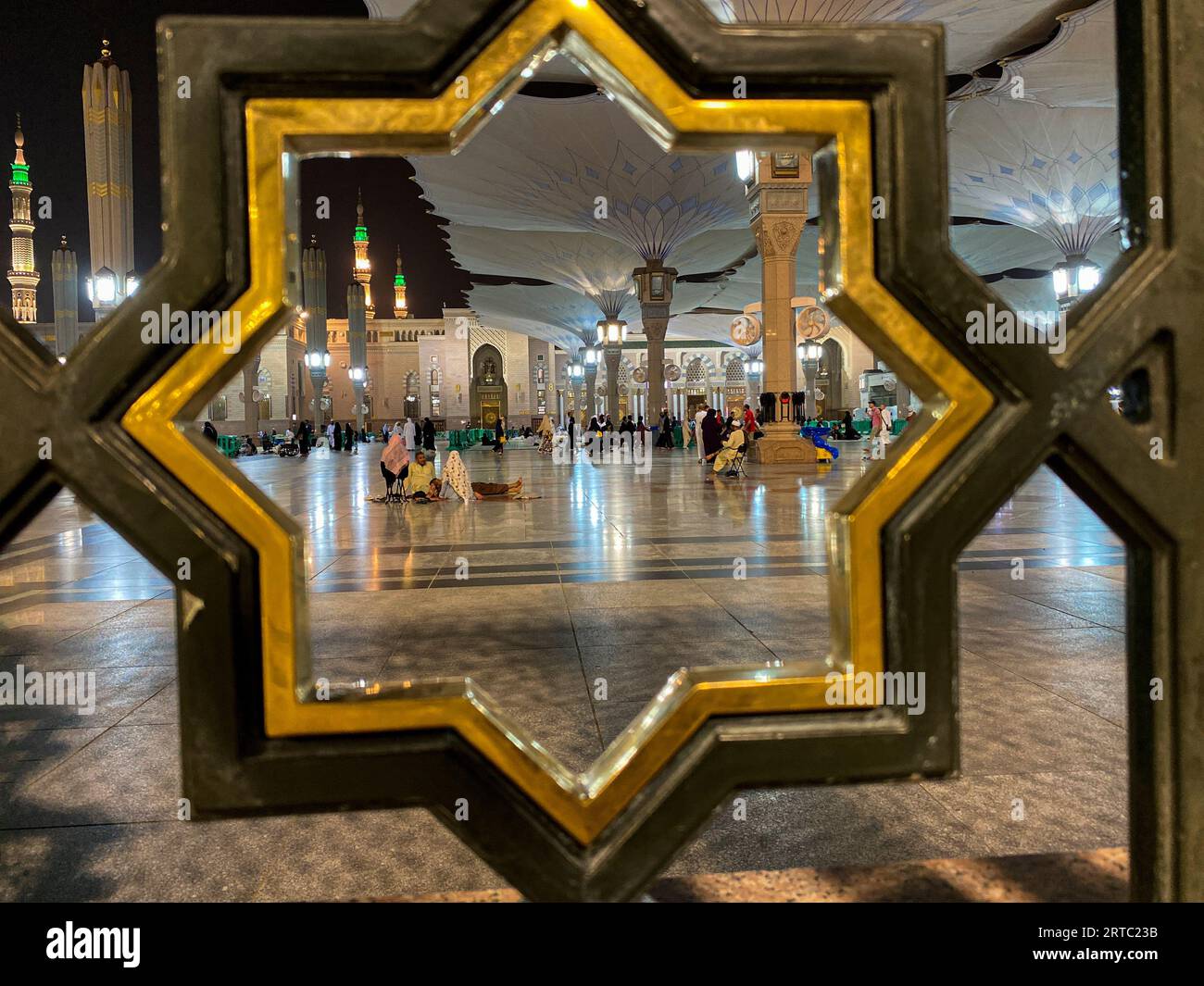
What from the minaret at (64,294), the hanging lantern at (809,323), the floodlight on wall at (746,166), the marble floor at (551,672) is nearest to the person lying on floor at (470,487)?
the marble floor at (551,672)

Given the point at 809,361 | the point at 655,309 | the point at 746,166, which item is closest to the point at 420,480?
the point at 746,166

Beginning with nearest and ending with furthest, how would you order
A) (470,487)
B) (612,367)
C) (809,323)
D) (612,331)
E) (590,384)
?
(470,487) → (809,323) → (612,331) → (612,367) → (590,384)

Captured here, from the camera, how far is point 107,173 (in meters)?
23.2

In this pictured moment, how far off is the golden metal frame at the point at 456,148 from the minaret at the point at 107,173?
25.7 meters

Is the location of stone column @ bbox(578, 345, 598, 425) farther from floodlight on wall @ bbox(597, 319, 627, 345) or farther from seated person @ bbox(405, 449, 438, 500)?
seated person @ bbox(405, 449, 438, 500)

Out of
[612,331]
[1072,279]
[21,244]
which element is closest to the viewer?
[1072,279]

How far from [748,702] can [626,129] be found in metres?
23.1

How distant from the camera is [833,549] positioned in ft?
3.15

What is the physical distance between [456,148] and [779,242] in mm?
17120

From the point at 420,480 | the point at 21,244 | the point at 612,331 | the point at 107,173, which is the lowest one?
the point at 420,480

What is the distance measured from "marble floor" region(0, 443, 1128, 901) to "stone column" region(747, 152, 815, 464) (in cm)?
943

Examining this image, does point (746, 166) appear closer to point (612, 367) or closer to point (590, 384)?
point (612, 367)

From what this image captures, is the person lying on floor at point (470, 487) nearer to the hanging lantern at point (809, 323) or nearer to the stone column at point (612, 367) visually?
the hanging lantern at point (809, 323)
